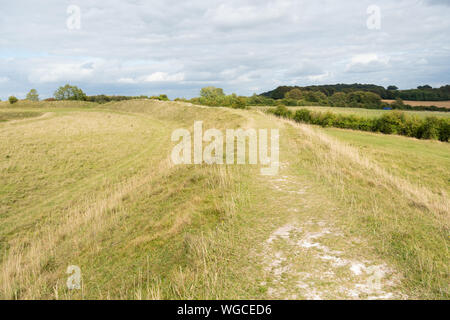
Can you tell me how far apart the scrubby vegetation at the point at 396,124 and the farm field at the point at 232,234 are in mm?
20610

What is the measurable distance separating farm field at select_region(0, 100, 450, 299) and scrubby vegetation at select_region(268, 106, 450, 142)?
2061 centimetres

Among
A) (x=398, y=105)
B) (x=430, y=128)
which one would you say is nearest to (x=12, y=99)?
(x=430, y=128)

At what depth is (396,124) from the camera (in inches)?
1457

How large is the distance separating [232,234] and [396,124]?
38.7 m

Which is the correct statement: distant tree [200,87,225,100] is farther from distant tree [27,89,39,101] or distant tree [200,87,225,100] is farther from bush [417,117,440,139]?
bush [417,117,440,139]

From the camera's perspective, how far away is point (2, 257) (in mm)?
9070

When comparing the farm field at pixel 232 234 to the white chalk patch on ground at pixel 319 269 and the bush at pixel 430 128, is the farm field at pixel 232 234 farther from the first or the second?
the bush at pixel 430 128

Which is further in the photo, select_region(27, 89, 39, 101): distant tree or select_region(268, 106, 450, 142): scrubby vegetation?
select_region(27, 89, 39, 101): distant tree

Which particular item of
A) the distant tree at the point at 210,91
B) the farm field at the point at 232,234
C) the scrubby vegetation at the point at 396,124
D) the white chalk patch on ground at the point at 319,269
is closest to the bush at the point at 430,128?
the scrubby vegetation at the point at 396,124

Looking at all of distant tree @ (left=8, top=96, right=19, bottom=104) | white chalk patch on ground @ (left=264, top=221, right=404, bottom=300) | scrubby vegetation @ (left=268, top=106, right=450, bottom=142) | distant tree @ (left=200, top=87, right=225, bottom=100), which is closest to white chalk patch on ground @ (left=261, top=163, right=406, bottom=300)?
white chalk patch on ground @ (left=264, top=221, right=404, bottom=300)

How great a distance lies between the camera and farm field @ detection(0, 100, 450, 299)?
490cm
